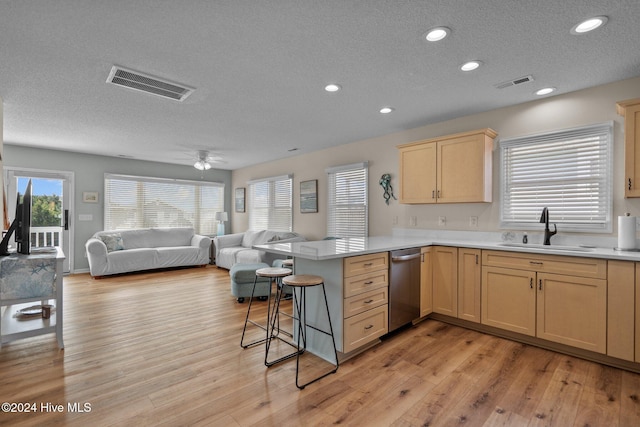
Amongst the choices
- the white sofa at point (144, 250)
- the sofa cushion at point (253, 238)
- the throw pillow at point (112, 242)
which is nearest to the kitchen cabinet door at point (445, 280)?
the sofa cushion at point (253, 238)

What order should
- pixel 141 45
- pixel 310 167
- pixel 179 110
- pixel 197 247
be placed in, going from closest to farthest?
pixel 141 45, pixel 179 110, pixel 310 167, pixel 197 247

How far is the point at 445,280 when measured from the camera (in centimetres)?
330

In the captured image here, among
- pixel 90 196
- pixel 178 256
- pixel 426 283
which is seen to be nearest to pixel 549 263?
pixel 426 283

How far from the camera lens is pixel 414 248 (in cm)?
316

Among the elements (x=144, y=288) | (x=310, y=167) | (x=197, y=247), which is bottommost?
(x=144, y=288)

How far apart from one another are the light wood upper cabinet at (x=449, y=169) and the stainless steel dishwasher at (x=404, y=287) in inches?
34.6

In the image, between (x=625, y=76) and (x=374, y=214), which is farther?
(x=374, y=214)

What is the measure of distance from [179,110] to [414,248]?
122 inches

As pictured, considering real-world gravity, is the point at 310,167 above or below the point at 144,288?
above

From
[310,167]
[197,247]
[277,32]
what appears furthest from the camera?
[197,247]

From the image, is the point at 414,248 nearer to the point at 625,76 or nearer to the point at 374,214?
the point at 374,214

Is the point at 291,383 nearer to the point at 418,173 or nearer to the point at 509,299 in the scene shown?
the point at 509,299

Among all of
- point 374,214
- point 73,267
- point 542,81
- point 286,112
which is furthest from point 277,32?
point 73,267

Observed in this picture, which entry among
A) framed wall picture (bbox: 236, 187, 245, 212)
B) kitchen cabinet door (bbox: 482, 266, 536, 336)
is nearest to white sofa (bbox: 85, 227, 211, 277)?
framed wall picture (bbox: 236, 187, 245, 212)
